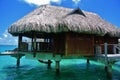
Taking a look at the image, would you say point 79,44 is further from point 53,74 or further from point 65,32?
point 53,74

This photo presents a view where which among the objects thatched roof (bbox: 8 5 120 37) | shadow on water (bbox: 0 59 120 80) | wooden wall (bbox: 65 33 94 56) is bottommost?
shadow on water (bbox: 0 59 120 80)

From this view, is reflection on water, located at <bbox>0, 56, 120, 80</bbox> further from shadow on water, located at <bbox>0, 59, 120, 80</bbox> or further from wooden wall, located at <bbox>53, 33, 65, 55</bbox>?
wooden wall, located at <bbox>53, 33, 65, 55</bbox>

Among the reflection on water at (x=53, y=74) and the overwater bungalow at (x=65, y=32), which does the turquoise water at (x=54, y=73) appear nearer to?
the reflection on water at (x=53, y=74)

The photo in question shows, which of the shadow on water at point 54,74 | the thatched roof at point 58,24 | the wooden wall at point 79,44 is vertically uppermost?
the thatched roof at point 58,24

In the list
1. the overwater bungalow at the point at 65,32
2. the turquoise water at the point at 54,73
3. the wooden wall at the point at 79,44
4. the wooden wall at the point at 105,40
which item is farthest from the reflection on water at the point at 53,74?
the wooden wall at the point at 105,40

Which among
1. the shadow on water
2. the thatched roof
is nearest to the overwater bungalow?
the thatched roof

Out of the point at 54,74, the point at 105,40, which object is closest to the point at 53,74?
the point at 54,74

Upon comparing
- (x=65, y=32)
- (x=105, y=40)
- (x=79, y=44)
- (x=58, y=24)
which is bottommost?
(x=79, y=44)

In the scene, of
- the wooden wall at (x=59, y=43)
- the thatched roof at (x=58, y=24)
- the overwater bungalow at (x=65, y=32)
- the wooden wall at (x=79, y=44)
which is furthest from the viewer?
the wooden wall at (x=59, y=43)

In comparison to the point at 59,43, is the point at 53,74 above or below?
below

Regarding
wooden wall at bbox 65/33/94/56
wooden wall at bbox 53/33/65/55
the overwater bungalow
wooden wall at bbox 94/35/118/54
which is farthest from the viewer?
wooden wall at bbox 94/35/118/54

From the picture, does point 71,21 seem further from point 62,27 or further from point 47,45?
point 47,45

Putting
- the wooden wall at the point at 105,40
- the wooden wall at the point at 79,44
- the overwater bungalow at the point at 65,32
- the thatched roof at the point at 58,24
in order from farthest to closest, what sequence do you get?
the wooden wall at the point at 105,40
the wooden wall at the point at 79,44
the overwater bungalow at the point at 65,32
the thatched roof at the point at 58,24

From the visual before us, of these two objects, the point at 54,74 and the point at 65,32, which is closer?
the point at 65,32
